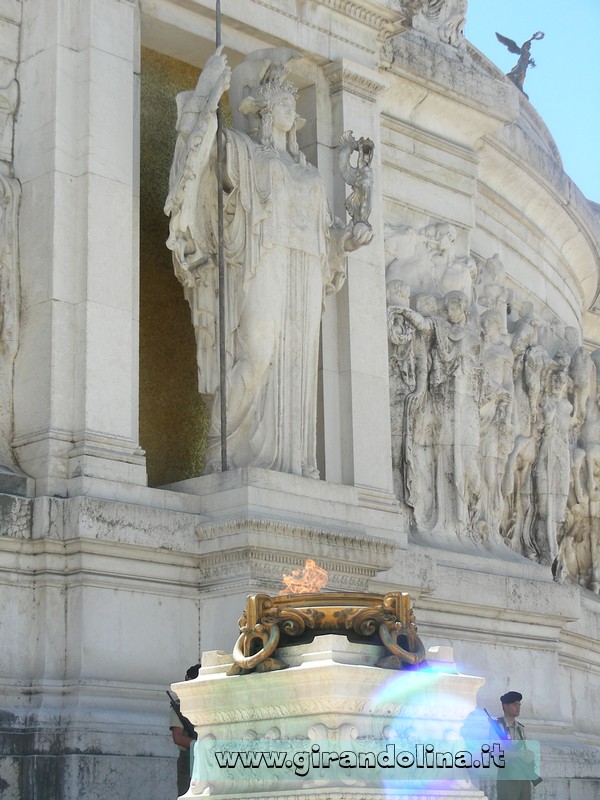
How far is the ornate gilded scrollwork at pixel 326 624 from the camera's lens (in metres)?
11.0

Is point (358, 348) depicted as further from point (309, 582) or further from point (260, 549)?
point (309, 582)

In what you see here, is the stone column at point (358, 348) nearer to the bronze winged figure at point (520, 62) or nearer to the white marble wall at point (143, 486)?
the white marble wall at point (143, 486)

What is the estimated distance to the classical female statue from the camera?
17.4 m

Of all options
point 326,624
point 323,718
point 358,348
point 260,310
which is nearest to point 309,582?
point 326,624

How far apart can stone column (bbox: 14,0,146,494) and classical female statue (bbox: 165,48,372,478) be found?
0.64 meters

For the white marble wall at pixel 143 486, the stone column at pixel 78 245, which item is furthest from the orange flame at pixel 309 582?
the stone column at pixel 78 245

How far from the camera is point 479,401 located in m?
22.1

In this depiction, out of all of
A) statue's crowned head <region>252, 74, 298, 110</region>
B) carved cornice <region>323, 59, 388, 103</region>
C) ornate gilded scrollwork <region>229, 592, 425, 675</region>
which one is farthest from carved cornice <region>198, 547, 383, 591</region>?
carved cornice <region>323, 59, 388, 103</region>

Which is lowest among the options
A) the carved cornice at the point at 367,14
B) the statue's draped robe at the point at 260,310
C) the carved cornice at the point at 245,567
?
the carved cornice at the point at 245,567

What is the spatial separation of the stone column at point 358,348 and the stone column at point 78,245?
3.05m

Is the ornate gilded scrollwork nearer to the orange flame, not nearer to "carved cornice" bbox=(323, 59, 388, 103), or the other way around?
the orange flame

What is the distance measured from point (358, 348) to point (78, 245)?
→ 402 centimetres

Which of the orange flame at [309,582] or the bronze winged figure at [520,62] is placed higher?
the bronze winged figure at [520,62]

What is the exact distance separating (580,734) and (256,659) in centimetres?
1311
